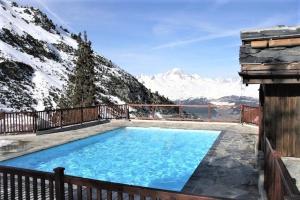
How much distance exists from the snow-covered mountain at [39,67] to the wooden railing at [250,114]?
1956 centimetres

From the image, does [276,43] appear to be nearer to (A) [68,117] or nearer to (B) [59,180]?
(B) [59,180]

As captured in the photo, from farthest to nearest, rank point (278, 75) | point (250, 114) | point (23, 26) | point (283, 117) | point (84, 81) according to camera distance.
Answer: point (23, 26) → point (84, 81) → point (250, 114) → point (283, 117) → point (278, 75)

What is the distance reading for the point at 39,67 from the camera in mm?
42750

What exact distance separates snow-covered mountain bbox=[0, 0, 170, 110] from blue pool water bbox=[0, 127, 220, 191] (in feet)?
53.4

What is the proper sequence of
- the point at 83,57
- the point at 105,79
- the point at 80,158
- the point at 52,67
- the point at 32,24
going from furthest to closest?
1. the point at 32,24
2. the point at 105,79
3. the point at 52,67
4. the point at 83,57
5. the point at 80,158

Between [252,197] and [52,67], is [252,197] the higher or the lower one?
the lower one

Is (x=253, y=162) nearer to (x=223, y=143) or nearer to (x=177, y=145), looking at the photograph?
(x=223, y=143)

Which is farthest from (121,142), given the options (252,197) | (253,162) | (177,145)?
(252,197)

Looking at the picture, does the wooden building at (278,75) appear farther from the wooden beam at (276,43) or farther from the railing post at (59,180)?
the railing post at (59,180)

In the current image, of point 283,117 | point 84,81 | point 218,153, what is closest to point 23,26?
point 84,81

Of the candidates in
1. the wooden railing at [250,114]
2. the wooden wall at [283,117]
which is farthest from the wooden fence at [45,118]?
the wooden wall at [283,117]

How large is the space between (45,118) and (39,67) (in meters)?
26.0

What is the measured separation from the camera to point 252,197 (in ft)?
26.0

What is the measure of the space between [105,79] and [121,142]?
33.5m
